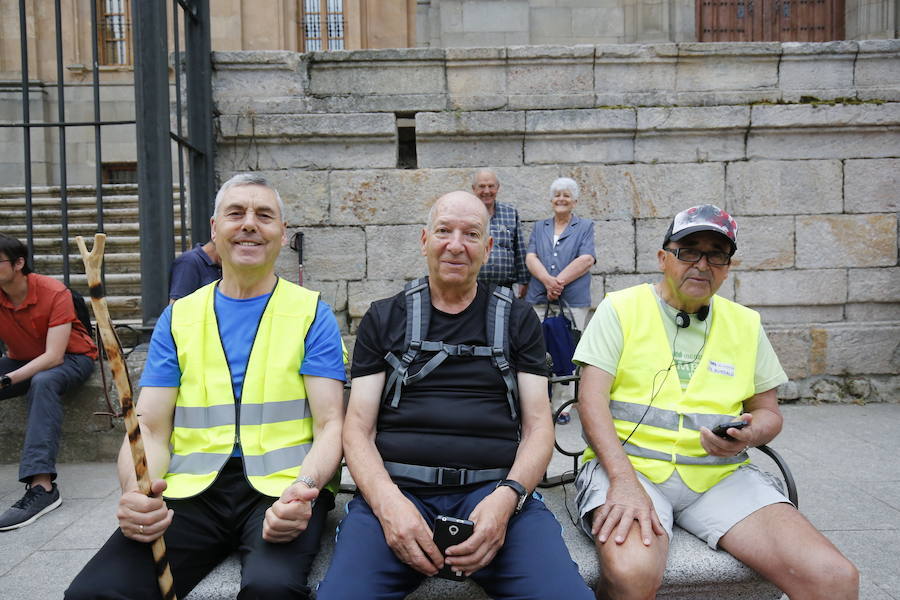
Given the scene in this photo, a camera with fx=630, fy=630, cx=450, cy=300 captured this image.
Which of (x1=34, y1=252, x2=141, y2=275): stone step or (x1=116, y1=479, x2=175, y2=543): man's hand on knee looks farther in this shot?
(x1=34, y1=252, x2=141, y2=275): stone step

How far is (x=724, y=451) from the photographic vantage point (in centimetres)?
222

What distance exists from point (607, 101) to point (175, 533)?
522cm

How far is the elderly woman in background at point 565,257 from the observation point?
5.14 meters

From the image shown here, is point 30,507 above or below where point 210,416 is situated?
below

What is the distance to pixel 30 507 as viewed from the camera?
3.50 meters

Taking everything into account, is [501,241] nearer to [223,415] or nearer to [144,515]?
[223,415]

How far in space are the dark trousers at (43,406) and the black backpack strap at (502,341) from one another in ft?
9.71

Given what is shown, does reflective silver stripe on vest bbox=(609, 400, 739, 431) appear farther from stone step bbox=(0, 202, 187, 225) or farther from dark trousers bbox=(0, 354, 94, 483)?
stone step bbox=(0, 202, 187, 225)

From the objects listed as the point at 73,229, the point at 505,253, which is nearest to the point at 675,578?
the point at 505,253

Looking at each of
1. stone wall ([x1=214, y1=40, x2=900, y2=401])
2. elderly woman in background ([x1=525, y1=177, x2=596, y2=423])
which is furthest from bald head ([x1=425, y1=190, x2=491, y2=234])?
stone wall ([x1=214, y1=40, x2=900, y2=401])

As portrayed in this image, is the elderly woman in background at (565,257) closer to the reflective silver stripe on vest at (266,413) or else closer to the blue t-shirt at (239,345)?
the blue t-shirt at (239,345)

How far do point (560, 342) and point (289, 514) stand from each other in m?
3.26

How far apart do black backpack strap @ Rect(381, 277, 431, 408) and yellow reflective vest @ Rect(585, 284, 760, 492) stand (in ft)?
2.52

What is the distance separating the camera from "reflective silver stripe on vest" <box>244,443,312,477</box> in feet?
6.98
